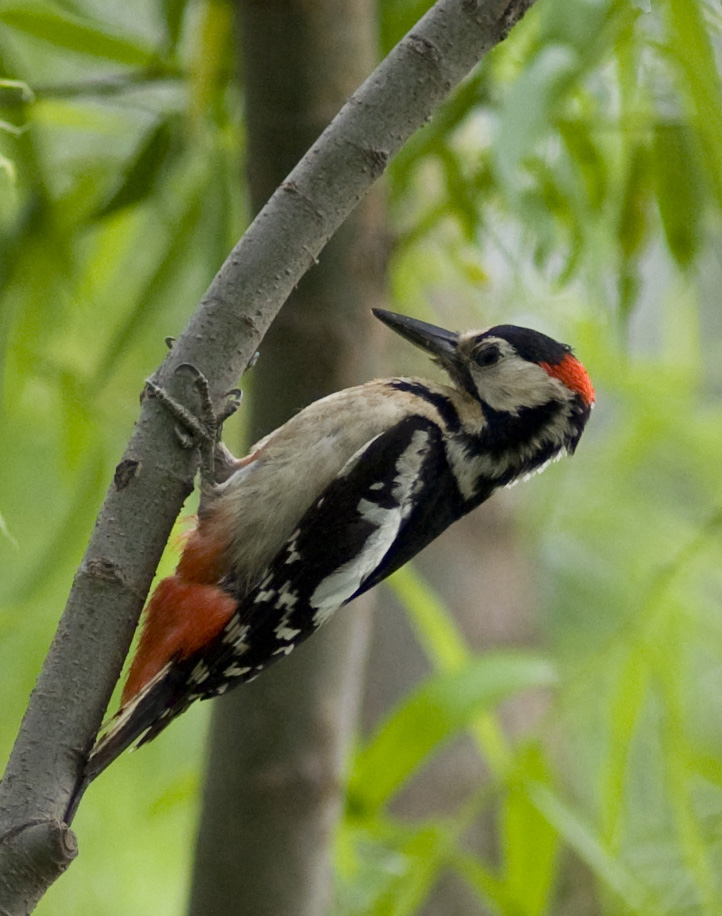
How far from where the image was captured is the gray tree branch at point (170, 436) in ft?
3.00

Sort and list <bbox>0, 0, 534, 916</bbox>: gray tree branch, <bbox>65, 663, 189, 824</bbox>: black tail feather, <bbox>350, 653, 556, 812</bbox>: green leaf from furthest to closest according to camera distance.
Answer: <bbox>350, 653, 556, 812</bbox>: green leaf < <bbox>65, 663, 189, 824</bbox>: black tail feather < <bbox>0, 0, 534, 916</bbox>: gray tree branch

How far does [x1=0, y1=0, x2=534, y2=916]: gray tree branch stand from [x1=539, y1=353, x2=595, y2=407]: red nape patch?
24.6 inches

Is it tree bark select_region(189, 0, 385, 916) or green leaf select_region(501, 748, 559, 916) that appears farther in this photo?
green leaf select_region(501, 748, 559, 916)

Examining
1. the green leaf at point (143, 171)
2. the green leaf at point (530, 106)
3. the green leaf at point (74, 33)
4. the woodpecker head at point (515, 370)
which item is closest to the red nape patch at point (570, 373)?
the woodpecker head at point (515, 370)

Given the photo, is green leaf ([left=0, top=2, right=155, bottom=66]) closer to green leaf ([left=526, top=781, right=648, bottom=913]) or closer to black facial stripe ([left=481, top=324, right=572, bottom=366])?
black facial stripe ([left=481, top=324, right=572, bottom=366])

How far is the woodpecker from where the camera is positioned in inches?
57.4

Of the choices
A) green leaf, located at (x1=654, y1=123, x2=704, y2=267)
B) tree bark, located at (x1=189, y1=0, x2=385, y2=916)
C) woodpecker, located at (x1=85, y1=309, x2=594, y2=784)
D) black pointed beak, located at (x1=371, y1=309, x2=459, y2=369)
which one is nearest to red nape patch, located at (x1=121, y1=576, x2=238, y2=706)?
woodpecker, located at (x1=85, y1=309, x2=594, y2=784)

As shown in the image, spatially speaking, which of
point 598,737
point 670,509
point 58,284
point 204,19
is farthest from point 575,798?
point 204,19

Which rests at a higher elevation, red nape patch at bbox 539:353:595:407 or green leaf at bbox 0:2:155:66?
green leaf at bbox 0:2:155:66

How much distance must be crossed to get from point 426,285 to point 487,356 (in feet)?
3.52

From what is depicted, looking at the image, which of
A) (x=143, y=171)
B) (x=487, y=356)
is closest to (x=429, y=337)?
(x=487, y=356)

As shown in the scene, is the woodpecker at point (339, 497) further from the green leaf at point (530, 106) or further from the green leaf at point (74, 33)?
the green leaf at point (74, 33)

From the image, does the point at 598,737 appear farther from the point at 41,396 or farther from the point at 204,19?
the point at 204,19

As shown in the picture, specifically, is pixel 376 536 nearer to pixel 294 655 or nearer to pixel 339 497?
pixel 339 497
